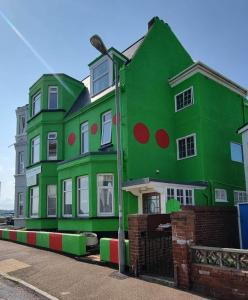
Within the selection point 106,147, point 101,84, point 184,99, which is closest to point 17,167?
point 101,84

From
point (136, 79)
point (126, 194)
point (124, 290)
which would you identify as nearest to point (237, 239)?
point (124, 290)

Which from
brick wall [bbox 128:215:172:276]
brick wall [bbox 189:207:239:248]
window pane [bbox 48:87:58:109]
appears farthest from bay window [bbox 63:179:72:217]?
brick wall [bbox 189:207:239:248]

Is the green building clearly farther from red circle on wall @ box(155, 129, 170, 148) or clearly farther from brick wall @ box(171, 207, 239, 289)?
brick wall @ box(171, 207, 239, 289)

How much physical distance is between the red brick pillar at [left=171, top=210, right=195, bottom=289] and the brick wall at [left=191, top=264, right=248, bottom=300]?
22cm

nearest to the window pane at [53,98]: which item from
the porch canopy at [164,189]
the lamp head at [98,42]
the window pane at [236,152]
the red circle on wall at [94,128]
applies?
the red circle on wall at [94,128]

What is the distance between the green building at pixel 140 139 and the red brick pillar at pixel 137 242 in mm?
4470

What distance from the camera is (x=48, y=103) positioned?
23.8 meters

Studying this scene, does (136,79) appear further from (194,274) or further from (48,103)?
(194,274)

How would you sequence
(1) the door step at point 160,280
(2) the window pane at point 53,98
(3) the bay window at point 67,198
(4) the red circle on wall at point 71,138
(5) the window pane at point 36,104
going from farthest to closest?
(5) the window pane at point 36,104 < (2) the window pane at point 53,98 < (4) the red circle on wall at point 71,138 < (3) the bay window at point 67,198 < (1) the door step at point 160,280

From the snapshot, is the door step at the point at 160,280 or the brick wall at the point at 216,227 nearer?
the door step at the point at 160,280

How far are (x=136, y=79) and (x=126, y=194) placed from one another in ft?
21.3

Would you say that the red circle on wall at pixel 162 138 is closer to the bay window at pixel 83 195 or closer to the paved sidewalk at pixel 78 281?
the bay window at pixel 83 195

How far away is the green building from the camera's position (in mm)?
17547

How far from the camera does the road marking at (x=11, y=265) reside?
1243cm
